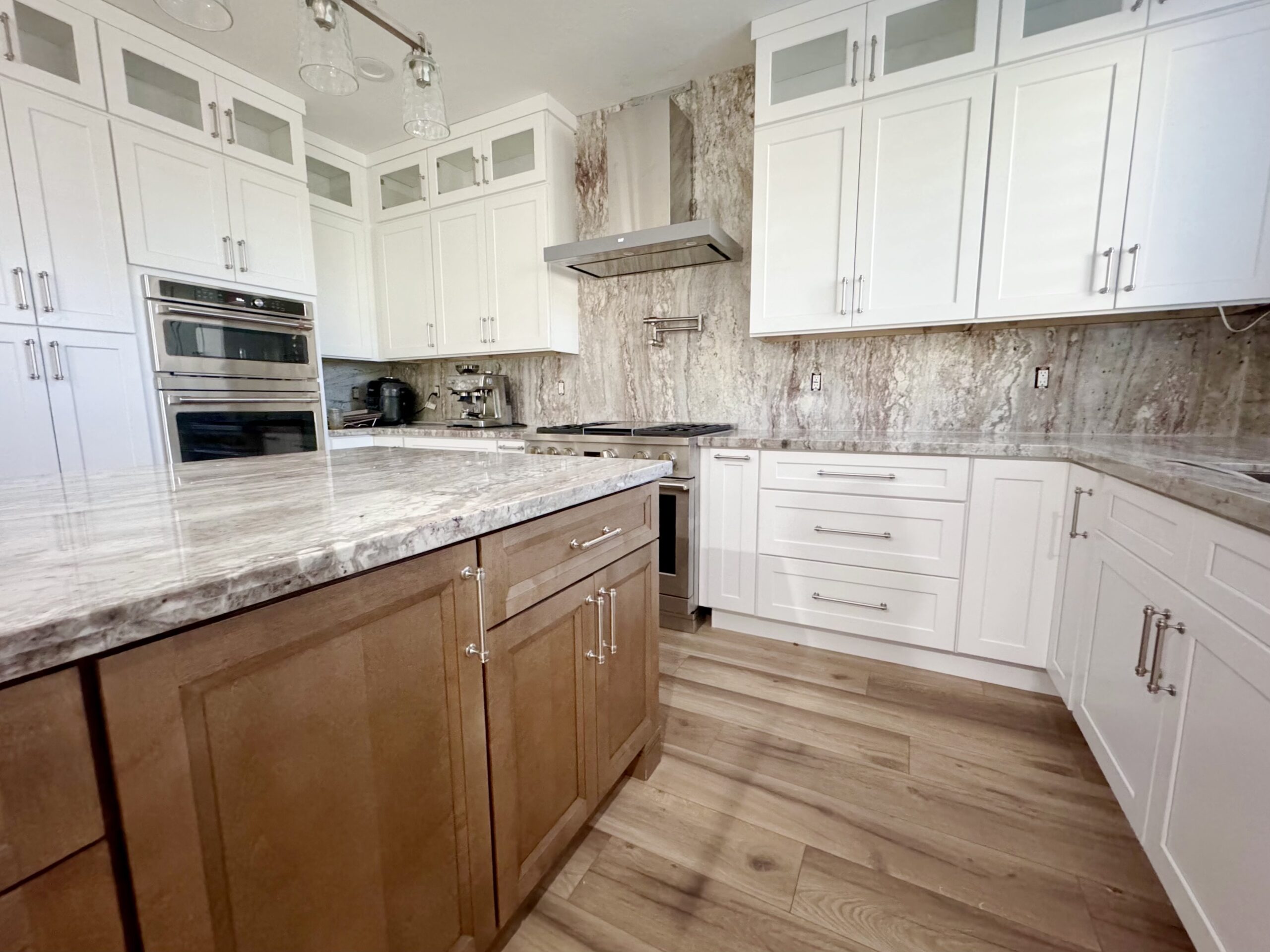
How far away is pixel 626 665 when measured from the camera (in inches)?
50.5

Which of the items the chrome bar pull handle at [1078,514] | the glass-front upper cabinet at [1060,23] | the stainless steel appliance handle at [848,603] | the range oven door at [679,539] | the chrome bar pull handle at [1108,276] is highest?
the glass-front upper cabinet at [1060,23]

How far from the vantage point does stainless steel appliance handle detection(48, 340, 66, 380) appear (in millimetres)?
2037

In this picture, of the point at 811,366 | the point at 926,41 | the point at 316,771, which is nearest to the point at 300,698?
the point at 316,771

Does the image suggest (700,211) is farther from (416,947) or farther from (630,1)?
(416,947)

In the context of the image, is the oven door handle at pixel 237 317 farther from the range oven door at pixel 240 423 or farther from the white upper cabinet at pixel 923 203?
the white upper cabinet at pixel 923 203

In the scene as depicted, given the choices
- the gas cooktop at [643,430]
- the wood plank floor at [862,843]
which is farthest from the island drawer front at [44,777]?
the gas cooktop at [643,430]

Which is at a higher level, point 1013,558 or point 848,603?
point 1013,558

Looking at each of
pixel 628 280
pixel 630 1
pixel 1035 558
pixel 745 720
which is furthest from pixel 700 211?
pixel 745 720

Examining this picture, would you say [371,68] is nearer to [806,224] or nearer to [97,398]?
[806,224]

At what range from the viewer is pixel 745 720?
1727mm

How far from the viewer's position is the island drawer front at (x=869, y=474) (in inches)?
73.4

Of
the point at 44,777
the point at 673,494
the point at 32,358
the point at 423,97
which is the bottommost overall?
the point at 673,494

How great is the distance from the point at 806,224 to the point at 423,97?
1.53 metres

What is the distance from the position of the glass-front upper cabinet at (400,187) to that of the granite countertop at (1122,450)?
250cm
